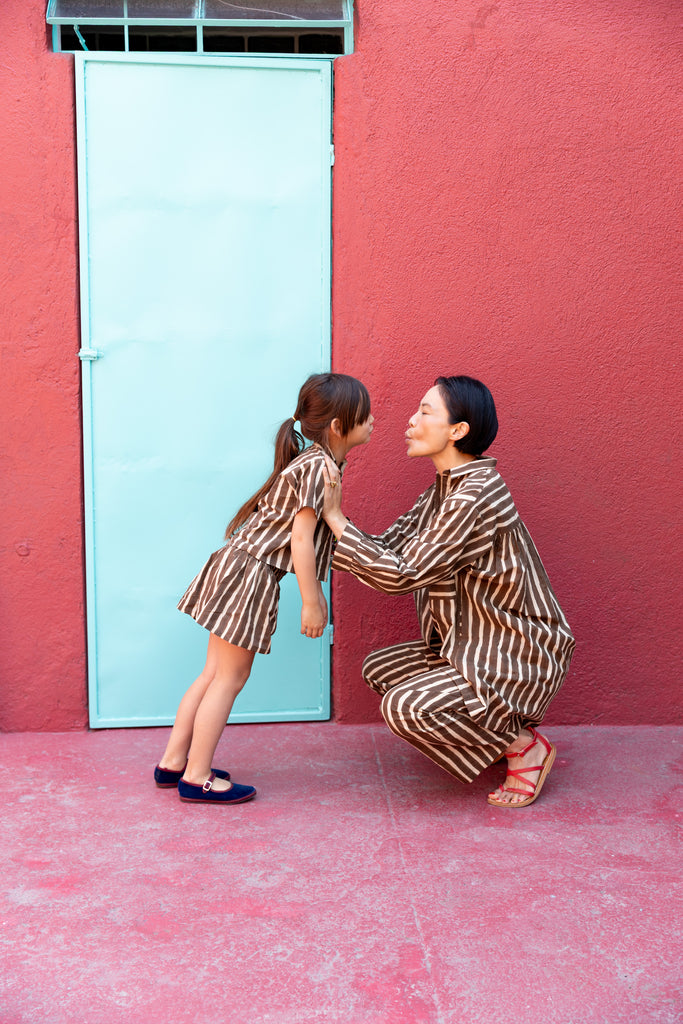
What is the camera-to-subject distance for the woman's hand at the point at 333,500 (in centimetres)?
285

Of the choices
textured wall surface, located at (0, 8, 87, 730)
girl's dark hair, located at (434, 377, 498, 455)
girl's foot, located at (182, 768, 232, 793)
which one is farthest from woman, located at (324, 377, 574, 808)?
textured wall surface, located at (0, 8, 87, 730)

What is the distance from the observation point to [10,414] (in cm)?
338

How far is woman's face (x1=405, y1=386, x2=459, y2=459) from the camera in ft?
9.75

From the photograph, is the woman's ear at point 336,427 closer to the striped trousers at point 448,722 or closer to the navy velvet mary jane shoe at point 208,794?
the striped trousers at point 448,722

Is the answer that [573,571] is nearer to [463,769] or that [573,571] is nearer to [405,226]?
[463,769]

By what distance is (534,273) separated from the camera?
3.46 metres

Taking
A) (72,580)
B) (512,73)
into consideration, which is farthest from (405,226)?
(72,580)

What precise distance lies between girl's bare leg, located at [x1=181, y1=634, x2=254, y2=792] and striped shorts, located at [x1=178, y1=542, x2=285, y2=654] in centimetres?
8

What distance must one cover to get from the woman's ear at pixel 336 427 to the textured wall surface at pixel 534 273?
0.54m

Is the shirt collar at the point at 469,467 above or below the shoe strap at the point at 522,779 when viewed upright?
above

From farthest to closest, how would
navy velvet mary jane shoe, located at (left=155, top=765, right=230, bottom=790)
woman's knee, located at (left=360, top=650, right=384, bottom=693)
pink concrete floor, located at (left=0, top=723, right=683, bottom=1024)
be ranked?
woman's knee, located at (left=360, top=650, right=384, bottom=693), navy velvet mary jane shoe, located at (left=155, top=765, right=230, bottom=790), pink concrete floor, located at (left=0, top=723, right=683, bottom=1024)

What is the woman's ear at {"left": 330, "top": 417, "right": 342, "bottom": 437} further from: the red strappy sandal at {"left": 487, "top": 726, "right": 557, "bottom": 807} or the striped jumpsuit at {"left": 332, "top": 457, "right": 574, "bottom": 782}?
the red strappy sandal at {"left": 487, "top": 726, "right": 557, "bottom": 807}

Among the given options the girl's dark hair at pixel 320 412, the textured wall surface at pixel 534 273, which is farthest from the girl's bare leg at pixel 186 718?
the textured wall surface at pixel 534 273

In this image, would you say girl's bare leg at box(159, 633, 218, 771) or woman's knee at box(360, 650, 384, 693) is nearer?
girl's bare leg at box(159, 633, 218, 771)
